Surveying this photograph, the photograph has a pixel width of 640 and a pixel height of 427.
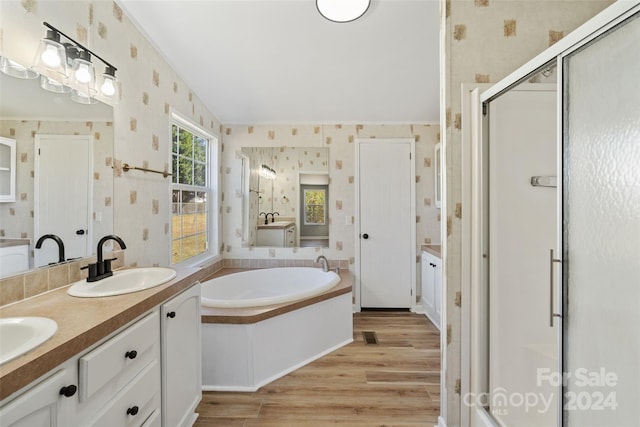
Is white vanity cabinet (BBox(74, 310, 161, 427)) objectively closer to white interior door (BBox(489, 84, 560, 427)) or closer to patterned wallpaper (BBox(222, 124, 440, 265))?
white interior door (BBox(489, 84, 560, 427))

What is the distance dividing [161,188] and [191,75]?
1056 millimetres

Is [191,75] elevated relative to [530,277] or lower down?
elevated

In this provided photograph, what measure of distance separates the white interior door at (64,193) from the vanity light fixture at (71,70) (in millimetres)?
234

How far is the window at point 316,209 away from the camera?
11.1ft

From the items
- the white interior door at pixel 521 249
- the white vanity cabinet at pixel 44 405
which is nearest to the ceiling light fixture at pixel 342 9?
the white interior door at pixel 521 249

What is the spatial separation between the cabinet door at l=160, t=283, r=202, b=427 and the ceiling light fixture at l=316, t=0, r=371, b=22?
1.87m

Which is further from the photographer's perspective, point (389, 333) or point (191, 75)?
point (389, 333)

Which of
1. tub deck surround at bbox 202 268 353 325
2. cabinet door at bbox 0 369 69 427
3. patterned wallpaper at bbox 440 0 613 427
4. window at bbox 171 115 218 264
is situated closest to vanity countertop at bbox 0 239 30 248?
cabinet door at bbox 0 369 69 427

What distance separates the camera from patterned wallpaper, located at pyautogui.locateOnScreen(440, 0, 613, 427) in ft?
4.84

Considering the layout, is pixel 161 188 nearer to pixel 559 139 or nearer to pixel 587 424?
pixel 559 139

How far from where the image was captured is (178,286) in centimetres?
136

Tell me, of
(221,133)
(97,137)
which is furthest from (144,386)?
(221,133)

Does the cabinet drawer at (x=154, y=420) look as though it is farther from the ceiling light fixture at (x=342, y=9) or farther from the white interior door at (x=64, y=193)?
the ceiling light fixture at (x=342, y=9)

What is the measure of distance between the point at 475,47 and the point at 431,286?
232 cm
